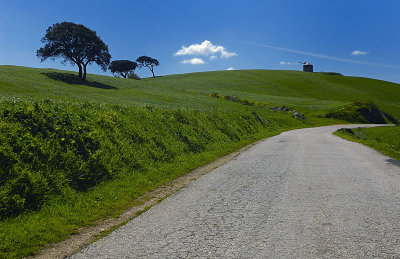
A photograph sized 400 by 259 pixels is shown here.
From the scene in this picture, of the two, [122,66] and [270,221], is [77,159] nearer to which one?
[270,221]

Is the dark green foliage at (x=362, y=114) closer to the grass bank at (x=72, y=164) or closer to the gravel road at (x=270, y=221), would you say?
the grass bank at (x=72, y=164)

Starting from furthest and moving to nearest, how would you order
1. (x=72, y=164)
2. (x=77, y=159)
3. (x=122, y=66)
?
(x=122, y=66) → (x=77, y=159) → (x=72, y=164)

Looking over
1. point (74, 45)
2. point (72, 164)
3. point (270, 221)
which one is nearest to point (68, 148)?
point (72, 164)

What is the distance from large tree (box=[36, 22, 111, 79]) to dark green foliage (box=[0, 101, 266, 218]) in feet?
162

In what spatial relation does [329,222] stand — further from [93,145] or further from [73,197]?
[93,145]

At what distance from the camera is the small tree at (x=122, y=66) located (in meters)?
112

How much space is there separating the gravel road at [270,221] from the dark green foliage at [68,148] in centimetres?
293

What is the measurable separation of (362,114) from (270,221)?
6346cm

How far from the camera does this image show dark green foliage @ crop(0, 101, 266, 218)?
7.28 m

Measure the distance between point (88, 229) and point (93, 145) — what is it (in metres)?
5.09

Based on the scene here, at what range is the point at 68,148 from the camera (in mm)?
9359

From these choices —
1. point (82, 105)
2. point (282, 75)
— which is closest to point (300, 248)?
point (82, 105)

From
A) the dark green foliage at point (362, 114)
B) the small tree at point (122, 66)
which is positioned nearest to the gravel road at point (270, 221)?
the dark green foliage at point (362, 114)

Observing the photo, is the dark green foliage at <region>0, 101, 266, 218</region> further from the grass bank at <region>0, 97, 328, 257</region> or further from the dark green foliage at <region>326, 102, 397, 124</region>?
the dark green foliage at <region>326, 102, 397, 124</region>
